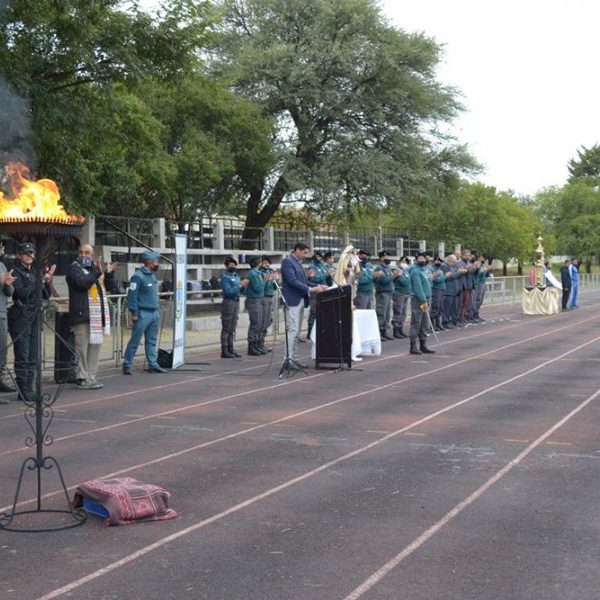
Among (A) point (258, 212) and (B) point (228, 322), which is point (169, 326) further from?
(A) point (258, 212)

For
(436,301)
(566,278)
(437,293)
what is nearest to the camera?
(437,293)

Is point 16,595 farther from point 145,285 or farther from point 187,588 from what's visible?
point 145,285

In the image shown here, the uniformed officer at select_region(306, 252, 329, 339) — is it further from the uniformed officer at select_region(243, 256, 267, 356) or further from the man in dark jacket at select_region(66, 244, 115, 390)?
the man in dark jacket at select_region(66, 244, 115, 390)

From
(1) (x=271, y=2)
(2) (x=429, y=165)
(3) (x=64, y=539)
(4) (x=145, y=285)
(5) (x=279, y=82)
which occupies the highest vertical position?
(1) (x=271, y=2)

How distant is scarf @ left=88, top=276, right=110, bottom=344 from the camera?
14.1 m

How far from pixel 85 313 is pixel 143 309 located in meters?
2.07

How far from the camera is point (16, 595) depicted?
529 centimetres

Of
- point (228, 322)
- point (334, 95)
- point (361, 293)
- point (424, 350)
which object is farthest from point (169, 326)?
point (334, 95)

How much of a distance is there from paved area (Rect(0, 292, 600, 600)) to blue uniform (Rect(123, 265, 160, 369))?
136 cm

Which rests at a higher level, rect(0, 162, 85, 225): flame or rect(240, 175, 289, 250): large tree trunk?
rect(240, 175, 289, 250): large tree trunk

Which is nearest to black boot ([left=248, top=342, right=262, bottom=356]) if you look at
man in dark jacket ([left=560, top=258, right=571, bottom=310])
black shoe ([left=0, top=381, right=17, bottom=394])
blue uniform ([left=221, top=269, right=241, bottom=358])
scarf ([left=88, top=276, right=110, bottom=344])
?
blue uniform ([left=221, top=269, right=241, bottom=358])

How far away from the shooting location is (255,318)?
64.0 ft

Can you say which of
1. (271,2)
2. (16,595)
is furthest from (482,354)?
(271,2)

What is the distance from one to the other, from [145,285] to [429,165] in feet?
88.3
